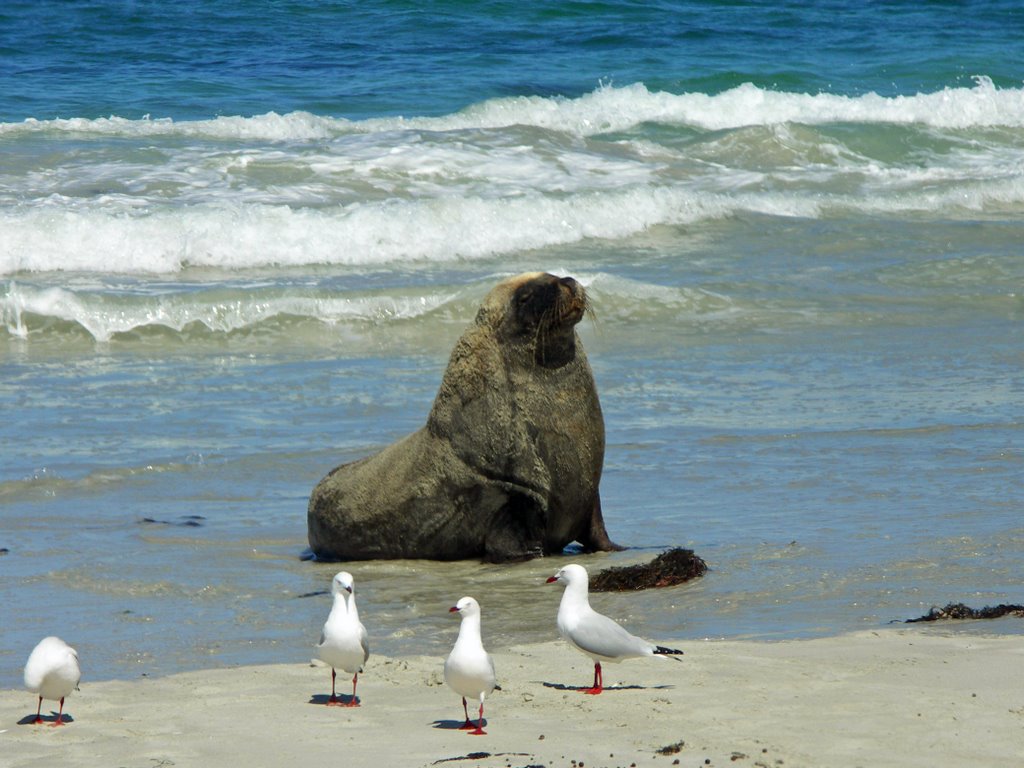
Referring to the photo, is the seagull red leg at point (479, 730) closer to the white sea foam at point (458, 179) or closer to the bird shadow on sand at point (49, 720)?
the bird shadow on sand at point (49, 720)

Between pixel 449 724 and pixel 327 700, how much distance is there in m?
0.55

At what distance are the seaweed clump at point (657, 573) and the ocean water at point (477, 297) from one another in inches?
4.0

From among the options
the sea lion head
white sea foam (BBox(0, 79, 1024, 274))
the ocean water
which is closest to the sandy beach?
the ocean water

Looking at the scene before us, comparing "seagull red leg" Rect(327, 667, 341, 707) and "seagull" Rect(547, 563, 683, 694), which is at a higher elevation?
"seagull" Rect(547, 563, 683, 694)

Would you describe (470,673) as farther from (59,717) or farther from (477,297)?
(477,297)

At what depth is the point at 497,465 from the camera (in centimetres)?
780

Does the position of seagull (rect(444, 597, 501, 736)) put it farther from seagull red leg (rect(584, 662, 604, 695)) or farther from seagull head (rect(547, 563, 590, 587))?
seagull head (rect(547, 563, 590, 587))

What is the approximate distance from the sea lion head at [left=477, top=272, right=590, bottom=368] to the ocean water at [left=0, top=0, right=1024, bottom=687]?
3.25 feet

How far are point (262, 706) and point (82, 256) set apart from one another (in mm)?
11488

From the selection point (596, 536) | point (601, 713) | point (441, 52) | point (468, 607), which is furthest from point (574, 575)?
point (441, 52)

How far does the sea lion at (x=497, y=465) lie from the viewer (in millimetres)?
7730

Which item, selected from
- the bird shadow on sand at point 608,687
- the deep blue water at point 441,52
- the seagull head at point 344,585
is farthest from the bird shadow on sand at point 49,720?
the deep blue water at point 441,52

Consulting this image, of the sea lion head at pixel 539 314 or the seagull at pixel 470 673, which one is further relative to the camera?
the sea lion head at pixel 539 314

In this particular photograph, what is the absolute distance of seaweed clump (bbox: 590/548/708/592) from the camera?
6.75 meters
